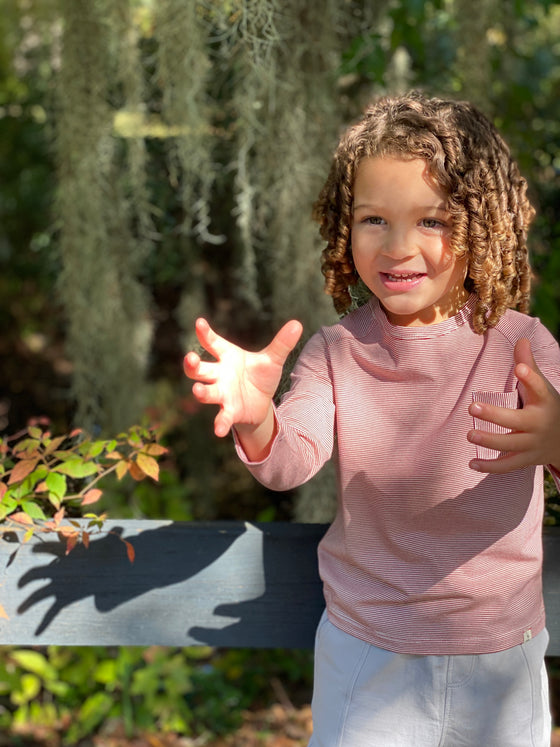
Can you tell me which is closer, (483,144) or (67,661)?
(483,144)

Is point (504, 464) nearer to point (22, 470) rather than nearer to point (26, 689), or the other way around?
point (22, 470)

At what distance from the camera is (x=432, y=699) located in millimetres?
1088

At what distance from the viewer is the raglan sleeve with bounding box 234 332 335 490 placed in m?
0.98

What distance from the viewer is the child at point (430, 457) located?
1.08m

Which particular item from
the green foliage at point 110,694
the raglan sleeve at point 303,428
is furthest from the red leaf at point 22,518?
the green foliage at point 110,694

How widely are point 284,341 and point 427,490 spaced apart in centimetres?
33

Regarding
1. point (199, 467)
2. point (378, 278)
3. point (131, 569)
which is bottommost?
point (199, 467)

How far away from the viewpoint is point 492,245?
1.11 meters

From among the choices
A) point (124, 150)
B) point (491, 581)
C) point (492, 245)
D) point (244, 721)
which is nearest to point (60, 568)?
point (491, 581)

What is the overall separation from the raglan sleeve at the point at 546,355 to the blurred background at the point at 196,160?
Result: 0.73 meters

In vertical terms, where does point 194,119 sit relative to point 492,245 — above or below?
above

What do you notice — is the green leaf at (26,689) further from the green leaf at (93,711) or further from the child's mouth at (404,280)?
the child's mouth at (404,280)

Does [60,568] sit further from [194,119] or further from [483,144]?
[194,119]

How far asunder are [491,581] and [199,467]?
2.51 metres
